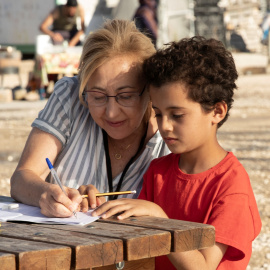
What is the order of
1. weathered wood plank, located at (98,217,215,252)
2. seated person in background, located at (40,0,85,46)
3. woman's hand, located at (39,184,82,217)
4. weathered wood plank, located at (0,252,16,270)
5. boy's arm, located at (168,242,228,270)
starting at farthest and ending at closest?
1. seated person in background, located at (40,0,85,46)
2. woman's hand, located at (39,184,82,217)
3. boy's arm, located at (168,242,228,270)
4. weathered wood plank, located at (98,217,215,252)
5. weathered wood plank, located at (0,252,16,270)

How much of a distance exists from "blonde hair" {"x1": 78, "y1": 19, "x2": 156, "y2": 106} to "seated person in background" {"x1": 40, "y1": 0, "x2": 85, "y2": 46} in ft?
33.6

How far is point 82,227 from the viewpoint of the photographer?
2.31 metres

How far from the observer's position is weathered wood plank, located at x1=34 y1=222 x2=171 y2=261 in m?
2.12

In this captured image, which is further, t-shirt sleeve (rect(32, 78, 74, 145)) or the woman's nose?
t-shirt sleeve (rect(32, 78, 74, 145))

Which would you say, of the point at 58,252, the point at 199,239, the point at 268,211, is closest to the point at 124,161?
the point at 199,239

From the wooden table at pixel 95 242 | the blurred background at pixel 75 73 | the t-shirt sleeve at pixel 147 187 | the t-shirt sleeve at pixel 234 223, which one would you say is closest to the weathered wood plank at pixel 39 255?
the wooden table at pixel 95 242

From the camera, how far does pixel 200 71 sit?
281 centimetres

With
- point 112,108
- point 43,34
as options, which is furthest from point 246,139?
point 43,34

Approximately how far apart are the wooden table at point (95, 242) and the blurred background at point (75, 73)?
2390 millimetres

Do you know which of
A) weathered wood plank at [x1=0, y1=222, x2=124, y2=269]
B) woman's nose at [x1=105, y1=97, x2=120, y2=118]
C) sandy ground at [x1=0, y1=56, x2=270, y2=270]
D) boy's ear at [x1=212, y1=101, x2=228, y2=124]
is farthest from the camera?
sandy ground at [x1=0, y1=56, x2=270, y2=270]

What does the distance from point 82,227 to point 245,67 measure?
18430 millimetres

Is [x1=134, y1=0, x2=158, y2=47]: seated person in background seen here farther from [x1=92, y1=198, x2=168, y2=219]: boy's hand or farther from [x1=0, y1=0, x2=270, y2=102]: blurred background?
[x1=92, y1=198, x2=168, y2=219]: boy's hand

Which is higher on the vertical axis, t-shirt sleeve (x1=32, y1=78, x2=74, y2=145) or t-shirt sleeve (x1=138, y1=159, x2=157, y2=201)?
t-shirt sleeve (x1=32, y1=78, x2=74, y2=145)

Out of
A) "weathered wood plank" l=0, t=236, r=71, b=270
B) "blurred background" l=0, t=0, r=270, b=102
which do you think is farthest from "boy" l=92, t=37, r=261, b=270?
"blurred background" l=0, t=0, r=270, b=102
